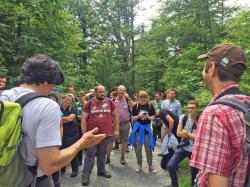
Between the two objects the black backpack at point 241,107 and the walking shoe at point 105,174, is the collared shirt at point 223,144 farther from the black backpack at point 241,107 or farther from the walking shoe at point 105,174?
the walking shoe at point 105,174

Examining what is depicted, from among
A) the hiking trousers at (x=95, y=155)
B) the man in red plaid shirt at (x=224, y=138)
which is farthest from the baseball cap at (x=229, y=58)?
the hiking trousers at (x=95, y=155)

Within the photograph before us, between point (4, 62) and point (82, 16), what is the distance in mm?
21503

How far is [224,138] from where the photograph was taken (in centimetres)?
174

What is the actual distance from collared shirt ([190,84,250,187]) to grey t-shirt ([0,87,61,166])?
1.07m

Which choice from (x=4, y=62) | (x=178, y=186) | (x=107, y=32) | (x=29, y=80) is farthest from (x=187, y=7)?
(x=107, y=32)

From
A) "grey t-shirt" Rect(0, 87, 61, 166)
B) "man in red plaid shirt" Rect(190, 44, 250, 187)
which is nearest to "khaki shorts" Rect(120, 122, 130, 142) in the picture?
"grey t-shirt" Rect(0, 87, 61, 166)

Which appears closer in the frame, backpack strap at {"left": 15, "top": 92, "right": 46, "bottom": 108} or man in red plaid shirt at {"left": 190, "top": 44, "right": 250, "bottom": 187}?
man in red plaid shirt at {"left": 190, "top": 44, "right": 250, "bottom": 187}

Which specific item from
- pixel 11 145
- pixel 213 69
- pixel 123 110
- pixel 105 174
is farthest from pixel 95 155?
pixel 213 69

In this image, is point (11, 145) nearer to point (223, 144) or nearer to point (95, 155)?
point (223, 144)

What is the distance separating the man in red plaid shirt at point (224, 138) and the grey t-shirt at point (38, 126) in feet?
3.46

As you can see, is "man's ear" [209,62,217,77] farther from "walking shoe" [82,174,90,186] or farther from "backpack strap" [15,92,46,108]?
"walking shoe" [82,174,90,186]

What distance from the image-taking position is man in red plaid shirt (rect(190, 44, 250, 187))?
A: 1743 mm

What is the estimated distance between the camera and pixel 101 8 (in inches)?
1403

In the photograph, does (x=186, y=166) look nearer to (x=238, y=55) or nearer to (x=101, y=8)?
(x=238, y=55)
